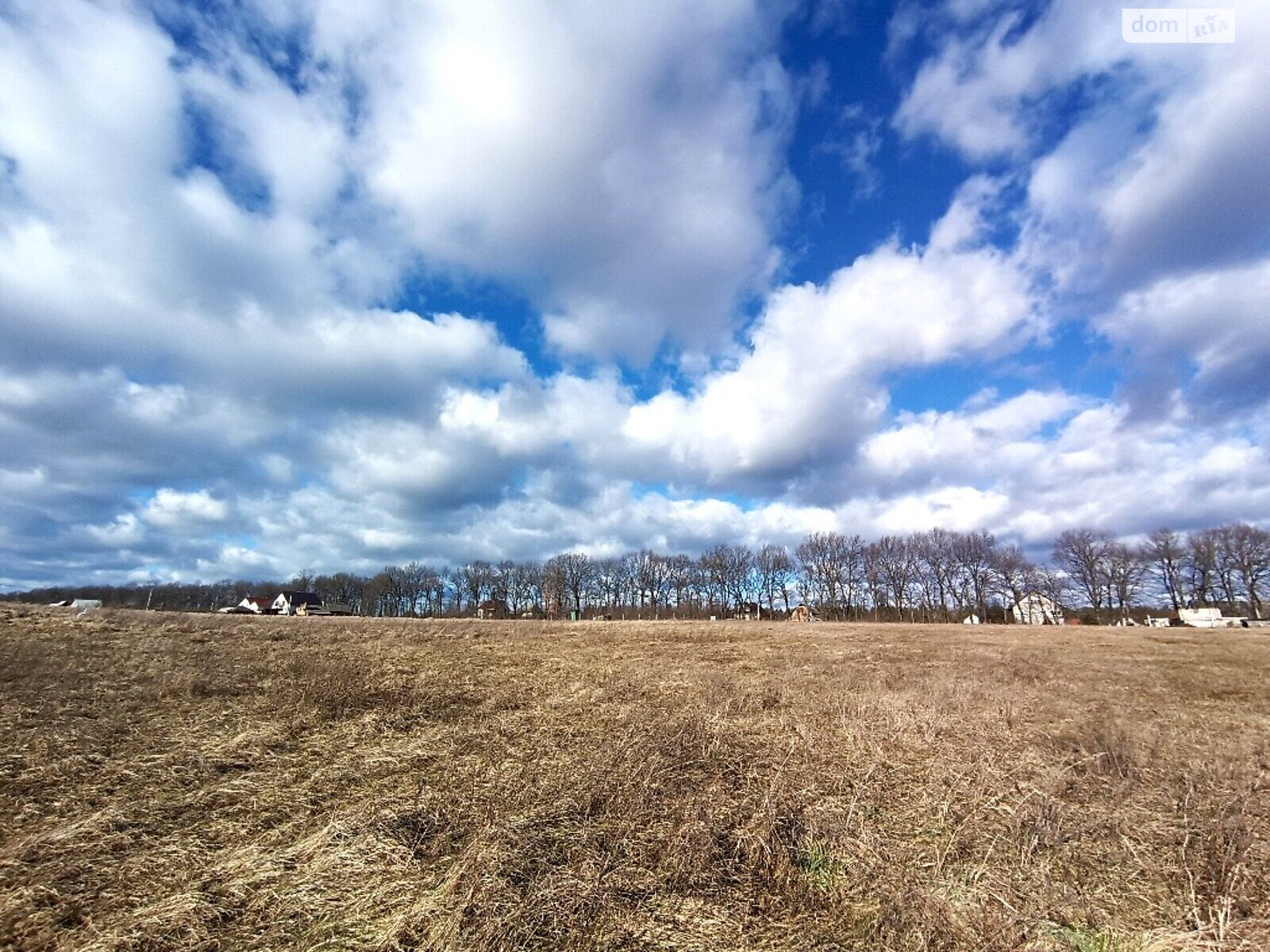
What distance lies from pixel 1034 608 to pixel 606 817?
124 meters

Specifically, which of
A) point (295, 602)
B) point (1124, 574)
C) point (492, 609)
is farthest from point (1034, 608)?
point (295, 602)

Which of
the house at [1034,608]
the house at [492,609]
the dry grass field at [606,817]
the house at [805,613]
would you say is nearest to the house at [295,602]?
the house at [492,609]

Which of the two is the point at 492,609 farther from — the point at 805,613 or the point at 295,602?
the point at 805,613

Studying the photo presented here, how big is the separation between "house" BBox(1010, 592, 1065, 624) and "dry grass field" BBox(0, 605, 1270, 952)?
104688mm

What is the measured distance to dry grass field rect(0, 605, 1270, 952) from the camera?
5191 millimetres

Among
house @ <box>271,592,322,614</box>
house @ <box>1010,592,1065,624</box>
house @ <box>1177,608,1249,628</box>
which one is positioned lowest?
house @ <box>1177,608,1249,628</box>

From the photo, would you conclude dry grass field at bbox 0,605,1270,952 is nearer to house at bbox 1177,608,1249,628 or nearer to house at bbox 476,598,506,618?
house at bbox 1177,608,1249,628

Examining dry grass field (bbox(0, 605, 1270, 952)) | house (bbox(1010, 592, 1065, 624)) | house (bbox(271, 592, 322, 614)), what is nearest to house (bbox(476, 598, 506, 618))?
house (bbox(271, 592, 322, 614))

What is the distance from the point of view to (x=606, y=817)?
7281 millimetres

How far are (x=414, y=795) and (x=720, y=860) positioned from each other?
4.16 meters

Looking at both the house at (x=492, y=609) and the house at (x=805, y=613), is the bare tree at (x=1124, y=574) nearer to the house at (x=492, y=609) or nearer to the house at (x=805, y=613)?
the house at (x=805, y=613)

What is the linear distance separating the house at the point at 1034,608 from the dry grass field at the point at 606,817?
343 ft

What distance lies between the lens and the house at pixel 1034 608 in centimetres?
10312

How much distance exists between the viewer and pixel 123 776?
7828 mm
